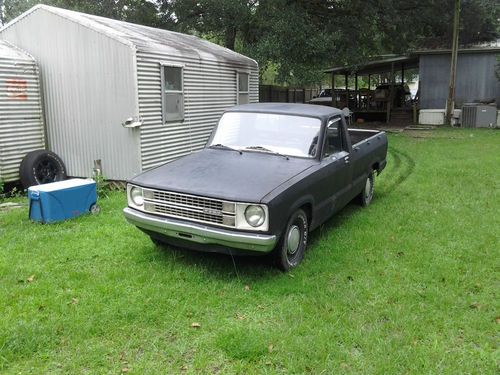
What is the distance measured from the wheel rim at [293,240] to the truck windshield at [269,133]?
99 cm

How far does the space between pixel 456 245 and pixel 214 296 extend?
120 inches

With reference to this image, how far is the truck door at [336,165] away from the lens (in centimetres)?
541

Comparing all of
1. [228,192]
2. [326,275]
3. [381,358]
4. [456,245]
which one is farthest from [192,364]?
[456,245]

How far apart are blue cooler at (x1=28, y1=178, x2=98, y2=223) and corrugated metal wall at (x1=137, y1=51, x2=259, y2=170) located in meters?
2.21

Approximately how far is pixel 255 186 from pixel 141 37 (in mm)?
6050

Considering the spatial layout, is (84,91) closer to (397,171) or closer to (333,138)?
(333,138)

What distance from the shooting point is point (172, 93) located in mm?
9578

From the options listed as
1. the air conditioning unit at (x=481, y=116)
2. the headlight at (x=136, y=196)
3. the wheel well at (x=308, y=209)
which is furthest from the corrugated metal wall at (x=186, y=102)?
the air conditioning unit at (x=481, y=116)

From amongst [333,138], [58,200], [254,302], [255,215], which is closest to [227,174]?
[255,215]

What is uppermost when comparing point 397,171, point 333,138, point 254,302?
point 333,138

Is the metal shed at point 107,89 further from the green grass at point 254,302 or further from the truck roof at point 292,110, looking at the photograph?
the truck roof at point 292,110

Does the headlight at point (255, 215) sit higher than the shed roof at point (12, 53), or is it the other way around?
the shed roof at point (12, 53)

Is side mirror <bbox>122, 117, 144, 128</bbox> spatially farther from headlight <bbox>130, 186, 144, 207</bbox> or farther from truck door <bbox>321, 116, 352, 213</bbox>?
truck door <bbox>321, 116, 352, 213</bbox>

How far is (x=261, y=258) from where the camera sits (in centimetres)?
468
